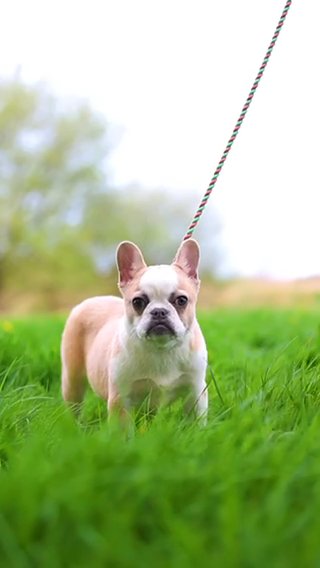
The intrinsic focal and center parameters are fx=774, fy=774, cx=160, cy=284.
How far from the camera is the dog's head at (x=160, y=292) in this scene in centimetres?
290

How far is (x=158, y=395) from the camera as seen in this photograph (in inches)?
122

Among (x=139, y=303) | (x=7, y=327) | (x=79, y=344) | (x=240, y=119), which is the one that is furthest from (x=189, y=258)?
(x=7, y=327)

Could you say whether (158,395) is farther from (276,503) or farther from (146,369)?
(276,503)

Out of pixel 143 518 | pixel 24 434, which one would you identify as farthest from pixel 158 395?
pixel 143 518

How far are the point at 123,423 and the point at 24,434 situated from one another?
A: 1.30ft

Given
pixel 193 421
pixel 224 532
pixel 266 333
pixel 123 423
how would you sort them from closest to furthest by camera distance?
pixel 224 532 → pixel 193 421 → pixel 123 423 → pixel 266 333

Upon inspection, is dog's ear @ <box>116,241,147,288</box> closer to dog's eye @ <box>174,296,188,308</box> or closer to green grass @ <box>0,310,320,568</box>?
dog's eye @ <box>174,296,188,308</box>

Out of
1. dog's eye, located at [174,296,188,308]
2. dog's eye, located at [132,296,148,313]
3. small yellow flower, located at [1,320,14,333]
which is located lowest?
dog's eye, located at [174,296,188,308]

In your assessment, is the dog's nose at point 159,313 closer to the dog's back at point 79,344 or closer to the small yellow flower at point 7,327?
the dog's back at point 79,344

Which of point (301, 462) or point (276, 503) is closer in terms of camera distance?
point (276, 503)

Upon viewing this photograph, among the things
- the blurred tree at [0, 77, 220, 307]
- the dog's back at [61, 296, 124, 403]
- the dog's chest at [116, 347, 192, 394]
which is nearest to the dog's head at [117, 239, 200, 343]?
the dog's chest at [116, 347, 192, 394]

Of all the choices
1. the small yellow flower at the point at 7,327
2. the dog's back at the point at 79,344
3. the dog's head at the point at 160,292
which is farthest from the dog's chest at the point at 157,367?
the small yellow flower at the point at 7,327

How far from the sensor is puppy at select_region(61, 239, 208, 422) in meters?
2.95

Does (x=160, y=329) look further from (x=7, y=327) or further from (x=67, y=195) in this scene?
(x=67, y=195)
